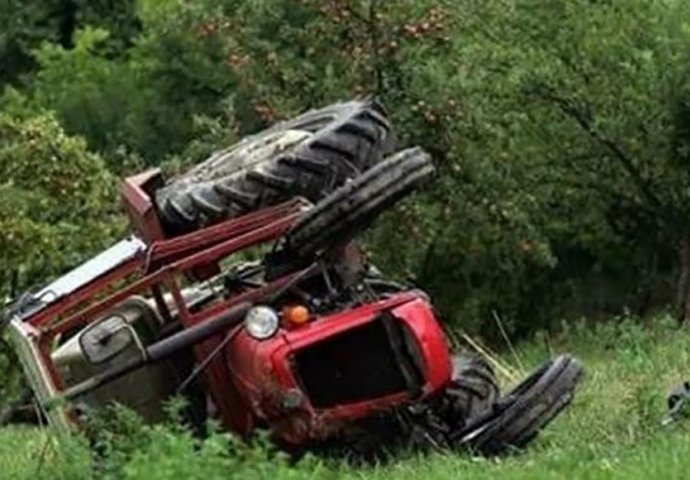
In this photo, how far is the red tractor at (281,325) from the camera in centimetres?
1080

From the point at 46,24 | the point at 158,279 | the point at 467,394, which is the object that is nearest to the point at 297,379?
the point at 158,279

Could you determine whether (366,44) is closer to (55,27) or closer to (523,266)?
(523,266)

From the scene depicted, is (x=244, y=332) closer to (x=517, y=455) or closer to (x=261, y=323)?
(x=261, y=323)

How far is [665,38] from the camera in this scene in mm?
24875

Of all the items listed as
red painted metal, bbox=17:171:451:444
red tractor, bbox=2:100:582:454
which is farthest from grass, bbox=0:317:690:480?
red painted metal, bbox=17:171:451:444

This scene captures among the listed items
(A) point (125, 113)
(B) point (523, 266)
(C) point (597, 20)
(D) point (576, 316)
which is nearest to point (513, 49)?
(C) point (597, 20)

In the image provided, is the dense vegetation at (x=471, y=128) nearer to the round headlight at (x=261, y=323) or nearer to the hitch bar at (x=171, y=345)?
the hitch bar at (x=171, y=345)

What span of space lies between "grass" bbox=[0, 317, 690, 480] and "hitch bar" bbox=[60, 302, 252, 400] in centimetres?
36

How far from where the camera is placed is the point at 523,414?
10961 millimetres

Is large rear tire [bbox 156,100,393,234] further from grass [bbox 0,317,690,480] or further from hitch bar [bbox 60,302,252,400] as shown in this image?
grass [bbox 0,317,690,480]

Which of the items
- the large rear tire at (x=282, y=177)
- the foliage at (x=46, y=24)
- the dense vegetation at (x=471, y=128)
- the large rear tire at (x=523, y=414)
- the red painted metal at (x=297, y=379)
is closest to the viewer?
the red painted metal at (x=297, y=379)

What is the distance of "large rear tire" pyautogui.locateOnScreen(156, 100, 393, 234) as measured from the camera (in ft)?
37.1

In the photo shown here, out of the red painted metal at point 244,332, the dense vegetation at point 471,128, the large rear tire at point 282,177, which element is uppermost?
the large rear tire at point 282,177

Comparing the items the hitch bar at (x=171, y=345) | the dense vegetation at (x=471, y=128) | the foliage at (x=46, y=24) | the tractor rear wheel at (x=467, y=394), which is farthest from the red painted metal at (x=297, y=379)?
the foliage at (x=46, y=24)
